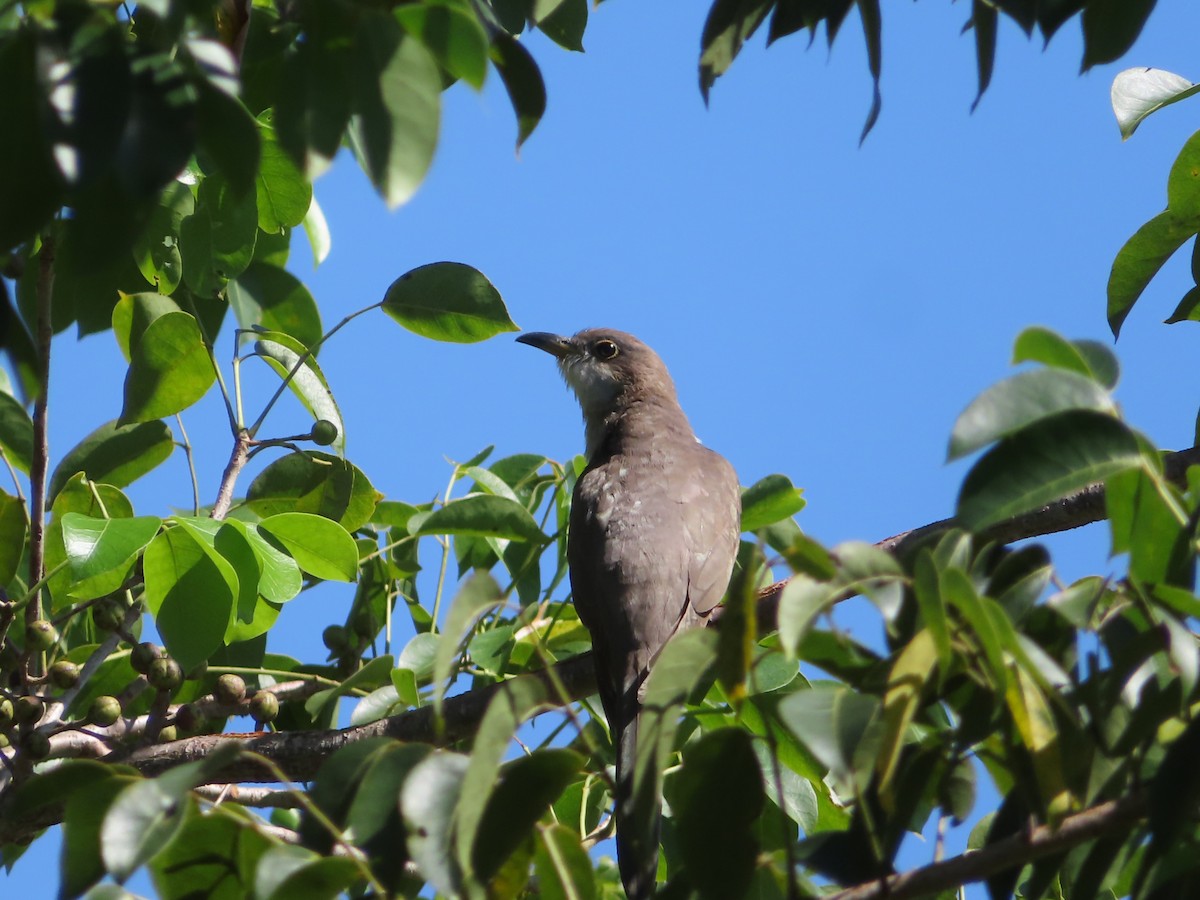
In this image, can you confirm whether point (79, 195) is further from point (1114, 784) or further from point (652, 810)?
point (1114, 784)

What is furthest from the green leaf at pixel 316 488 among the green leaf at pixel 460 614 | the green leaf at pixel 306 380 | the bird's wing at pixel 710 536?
the green leaf at pixel 460 614

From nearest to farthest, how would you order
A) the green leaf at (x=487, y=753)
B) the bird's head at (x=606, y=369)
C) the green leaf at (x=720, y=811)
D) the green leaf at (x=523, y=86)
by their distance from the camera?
the green leaf at (x=487, y=753) < the green leaf at (x=720, y=811) < the green leaf at (x=523, y=86) < the bird's head at (x=606, y=369)

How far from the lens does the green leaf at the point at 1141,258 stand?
12.3ft

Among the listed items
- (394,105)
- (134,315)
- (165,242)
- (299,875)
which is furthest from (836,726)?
(165,242)

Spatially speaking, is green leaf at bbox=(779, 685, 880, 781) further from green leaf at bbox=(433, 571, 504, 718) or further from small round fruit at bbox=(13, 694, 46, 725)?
small round fruit at bbox=(13, 694, 46, 725)

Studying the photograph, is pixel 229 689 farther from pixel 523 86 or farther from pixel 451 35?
pixel 451 35

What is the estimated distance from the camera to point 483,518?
3939 mm

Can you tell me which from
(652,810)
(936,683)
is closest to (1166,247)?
(936,683)

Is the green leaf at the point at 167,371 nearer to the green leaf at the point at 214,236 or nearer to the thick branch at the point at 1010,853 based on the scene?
the green leaf at the point at 214,236

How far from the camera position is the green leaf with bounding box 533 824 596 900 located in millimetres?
2055

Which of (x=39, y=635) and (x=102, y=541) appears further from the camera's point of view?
(x=39, y=635)

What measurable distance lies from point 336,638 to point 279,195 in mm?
1461

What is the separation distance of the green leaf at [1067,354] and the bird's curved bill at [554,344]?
586cm

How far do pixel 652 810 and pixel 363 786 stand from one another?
0.44 m
